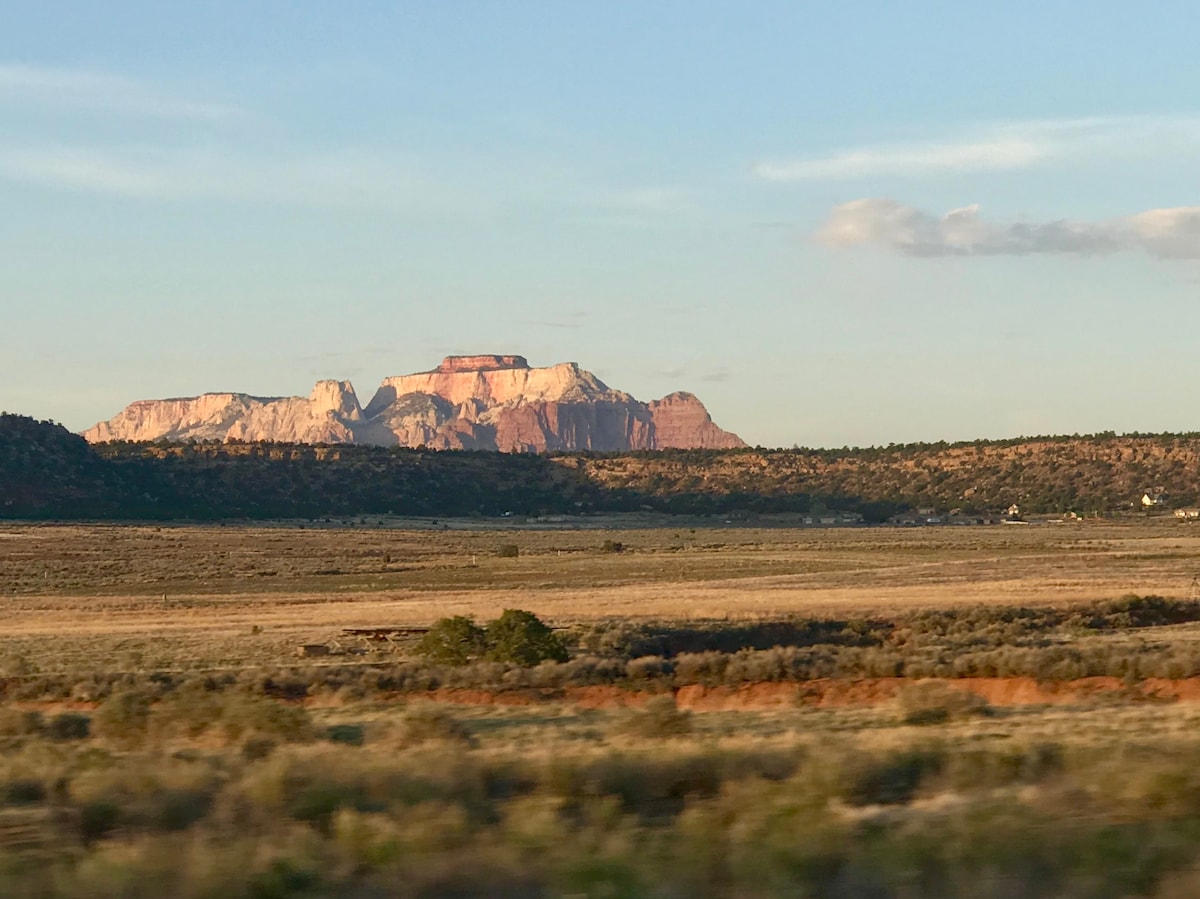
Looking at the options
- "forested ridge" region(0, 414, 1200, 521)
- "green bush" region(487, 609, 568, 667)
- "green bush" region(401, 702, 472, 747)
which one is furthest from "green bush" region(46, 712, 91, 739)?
"forested ridge" region(0, 414, 1200, 521)

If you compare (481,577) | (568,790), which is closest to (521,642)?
(568,790)

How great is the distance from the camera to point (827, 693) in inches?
910

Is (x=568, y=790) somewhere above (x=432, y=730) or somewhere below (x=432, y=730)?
above

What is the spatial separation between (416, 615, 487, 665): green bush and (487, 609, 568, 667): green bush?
0.30 meters

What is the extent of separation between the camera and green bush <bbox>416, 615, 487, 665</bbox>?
31203 mm

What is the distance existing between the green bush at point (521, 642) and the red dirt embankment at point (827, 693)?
526 cm

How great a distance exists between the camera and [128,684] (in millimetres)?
24031

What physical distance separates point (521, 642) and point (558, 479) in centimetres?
12453

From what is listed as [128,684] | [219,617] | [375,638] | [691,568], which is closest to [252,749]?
[128,684]

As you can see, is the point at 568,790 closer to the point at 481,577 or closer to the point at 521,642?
the point at 521,642

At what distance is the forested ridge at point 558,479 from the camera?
129750mm

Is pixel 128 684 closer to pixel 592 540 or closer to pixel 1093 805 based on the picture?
pixel 1093 805

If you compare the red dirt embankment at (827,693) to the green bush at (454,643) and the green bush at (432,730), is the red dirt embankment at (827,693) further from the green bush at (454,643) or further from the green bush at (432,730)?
the green bush at (432,730)

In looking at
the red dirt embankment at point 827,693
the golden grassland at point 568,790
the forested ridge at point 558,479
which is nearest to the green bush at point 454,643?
the golden grassland at point 568,790
